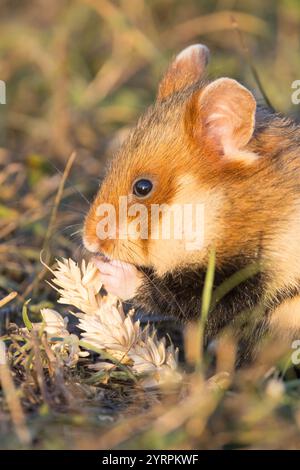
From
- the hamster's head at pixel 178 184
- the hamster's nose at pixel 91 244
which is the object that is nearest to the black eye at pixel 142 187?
the hamster's head at pixel 178 184

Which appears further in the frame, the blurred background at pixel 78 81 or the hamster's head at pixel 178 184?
the blurred background at pixel 78 81

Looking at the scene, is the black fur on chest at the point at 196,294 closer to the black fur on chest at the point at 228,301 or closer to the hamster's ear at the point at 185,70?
the black fur on chest at the point at 228,301

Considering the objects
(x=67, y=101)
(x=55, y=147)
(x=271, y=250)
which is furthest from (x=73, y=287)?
(x=67, y=101)

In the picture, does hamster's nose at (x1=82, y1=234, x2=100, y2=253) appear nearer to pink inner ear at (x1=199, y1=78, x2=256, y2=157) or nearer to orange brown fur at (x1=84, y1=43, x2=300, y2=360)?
orange brown fur at (x1=84, y1=43, x2=300, y2=360)

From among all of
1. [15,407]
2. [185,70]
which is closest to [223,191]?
[185,70]

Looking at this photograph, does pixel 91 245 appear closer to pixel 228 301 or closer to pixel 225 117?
pixel 228 301
